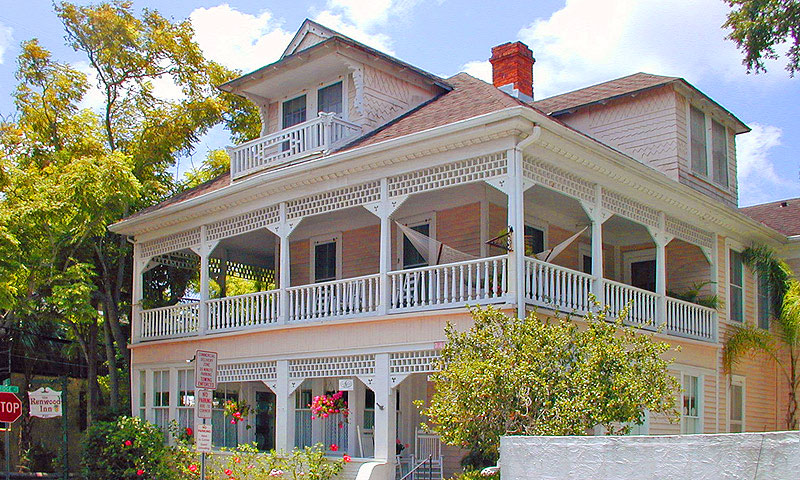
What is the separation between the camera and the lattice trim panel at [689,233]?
1925 cm

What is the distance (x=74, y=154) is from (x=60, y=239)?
3195 mm

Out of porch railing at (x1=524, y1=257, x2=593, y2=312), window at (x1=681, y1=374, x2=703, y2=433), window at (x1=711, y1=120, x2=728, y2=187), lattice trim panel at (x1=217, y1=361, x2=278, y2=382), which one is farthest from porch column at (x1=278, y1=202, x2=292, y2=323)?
window at (x1=711, y1=120, x2=728, y2=187)

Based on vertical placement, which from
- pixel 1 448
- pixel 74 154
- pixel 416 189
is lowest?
pixel 1 448

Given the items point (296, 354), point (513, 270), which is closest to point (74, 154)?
point (296, 354)

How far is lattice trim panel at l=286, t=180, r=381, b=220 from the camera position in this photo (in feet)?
56.4

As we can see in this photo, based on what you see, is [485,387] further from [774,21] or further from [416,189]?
[774,21]

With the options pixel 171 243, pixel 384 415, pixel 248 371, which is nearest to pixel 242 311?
pixel 248 371

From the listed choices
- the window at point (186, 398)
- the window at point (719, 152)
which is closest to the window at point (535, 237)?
the window at point (719, 152)

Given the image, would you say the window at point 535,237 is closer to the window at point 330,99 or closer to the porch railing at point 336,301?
the porch railing at point 336,301

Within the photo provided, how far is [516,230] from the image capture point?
48.2 feet

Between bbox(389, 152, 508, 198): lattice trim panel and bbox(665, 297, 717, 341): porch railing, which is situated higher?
bbox(389, 152, 508, 198): lattice trim panel

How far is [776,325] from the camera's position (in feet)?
75.7

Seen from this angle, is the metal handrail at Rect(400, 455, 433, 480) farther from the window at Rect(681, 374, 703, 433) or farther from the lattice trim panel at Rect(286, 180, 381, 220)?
the window at Rect(681, 374, 703, 433)

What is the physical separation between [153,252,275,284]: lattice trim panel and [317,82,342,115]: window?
5.26 meters
